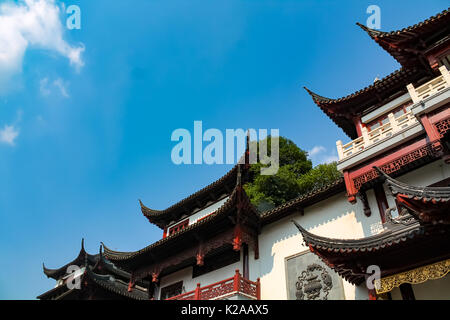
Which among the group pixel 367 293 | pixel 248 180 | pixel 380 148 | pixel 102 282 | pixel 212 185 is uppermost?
pixel 248 180

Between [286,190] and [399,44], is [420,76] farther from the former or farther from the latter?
[286,190]

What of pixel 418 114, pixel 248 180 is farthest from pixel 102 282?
pixel 418 114

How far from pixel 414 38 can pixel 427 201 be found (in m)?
6.89

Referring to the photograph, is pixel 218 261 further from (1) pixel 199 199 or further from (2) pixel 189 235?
(1) pixel 199 199

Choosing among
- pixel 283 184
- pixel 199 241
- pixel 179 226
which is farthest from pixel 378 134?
pixel 179 226

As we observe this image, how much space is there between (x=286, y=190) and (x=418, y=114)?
29.1 ft

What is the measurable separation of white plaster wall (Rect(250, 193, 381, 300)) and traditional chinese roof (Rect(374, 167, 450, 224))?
3.31 metres

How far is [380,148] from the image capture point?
32.7 ft

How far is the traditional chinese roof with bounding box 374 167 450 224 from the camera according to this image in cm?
621

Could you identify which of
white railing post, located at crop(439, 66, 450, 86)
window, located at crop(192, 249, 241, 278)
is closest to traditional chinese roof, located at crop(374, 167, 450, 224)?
white railing post, located at crop(439, 66, 450, 86)

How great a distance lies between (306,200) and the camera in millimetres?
11930

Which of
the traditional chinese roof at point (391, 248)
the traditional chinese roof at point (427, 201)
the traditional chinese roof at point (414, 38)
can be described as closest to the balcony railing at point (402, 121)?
the traditional chinese roof at point (414, 38)

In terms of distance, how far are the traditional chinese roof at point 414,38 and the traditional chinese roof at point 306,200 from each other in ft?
15.0

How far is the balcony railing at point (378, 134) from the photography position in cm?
999
